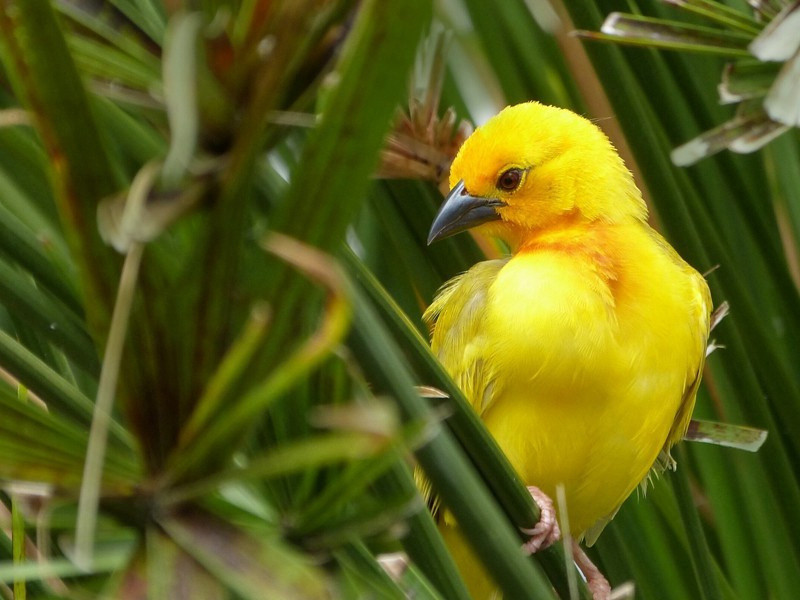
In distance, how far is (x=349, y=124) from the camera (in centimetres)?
74

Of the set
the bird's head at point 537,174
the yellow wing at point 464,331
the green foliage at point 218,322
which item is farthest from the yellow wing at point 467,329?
the green foliage at point 218,322

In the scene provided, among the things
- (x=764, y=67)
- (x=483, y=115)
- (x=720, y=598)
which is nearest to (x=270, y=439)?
(x=720, y=598)

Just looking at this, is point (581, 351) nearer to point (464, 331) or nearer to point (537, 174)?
point (464, 331)

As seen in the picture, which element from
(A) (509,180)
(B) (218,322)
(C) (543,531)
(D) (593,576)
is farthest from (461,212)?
(B) (218,322)

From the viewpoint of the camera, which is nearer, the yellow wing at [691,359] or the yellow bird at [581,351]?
the yellow bird at [581,351]

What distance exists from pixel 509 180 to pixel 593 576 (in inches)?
31.5

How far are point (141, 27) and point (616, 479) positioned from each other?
1.32 m

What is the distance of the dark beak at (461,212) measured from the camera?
6.71 ft

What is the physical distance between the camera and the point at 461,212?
2219 mm

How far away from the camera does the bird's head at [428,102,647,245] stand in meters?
2.27

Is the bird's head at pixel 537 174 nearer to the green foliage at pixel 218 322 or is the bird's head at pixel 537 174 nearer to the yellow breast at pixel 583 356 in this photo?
Result: the yellow breast at pixel 583 356

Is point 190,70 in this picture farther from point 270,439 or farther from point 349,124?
point 270,439

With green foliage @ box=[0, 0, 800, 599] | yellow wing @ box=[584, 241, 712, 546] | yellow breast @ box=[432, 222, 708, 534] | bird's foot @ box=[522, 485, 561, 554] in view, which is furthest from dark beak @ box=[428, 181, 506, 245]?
green foliage @ box=[0, 0, 800, 599]

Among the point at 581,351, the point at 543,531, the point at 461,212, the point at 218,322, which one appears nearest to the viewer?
the point at 218,322
